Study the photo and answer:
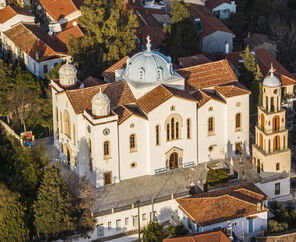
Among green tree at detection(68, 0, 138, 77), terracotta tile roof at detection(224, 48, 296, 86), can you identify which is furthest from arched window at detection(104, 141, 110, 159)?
terracotta tile roof at detection(224, 48, 296, 86)

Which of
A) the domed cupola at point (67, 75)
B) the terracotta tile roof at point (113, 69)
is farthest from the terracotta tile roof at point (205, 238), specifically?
the terracotta tile roof at point (113, 69)

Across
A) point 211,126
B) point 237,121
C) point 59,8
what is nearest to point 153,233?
point 211,126

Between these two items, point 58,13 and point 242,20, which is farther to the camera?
point 242,20

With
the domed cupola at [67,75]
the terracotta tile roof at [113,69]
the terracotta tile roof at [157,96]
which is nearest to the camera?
the terracotta tile roof at [157,96]

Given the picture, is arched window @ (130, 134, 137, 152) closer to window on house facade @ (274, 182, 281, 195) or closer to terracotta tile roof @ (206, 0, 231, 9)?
window on house facade @ (274, 182, 281, 195)

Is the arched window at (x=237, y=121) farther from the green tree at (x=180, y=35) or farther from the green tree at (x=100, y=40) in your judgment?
the green tree at (x=180, y=35)

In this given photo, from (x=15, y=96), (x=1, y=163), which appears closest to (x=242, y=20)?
(x=15, y=96)

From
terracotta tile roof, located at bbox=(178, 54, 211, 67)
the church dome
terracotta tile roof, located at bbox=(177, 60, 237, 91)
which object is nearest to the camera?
the church dome

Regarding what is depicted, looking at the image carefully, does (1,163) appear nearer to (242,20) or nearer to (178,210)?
(178,210)
